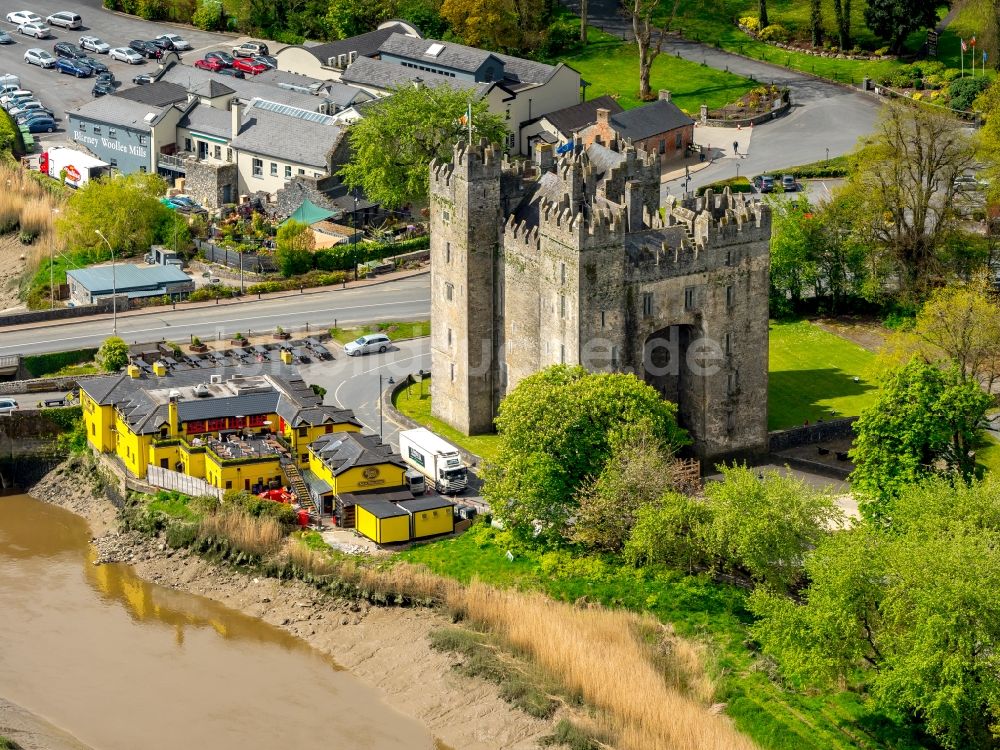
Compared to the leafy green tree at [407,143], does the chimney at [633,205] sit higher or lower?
higher

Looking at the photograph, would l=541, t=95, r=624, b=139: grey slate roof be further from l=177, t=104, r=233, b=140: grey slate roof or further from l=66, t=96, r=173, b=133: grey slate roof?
l=66, t=96, r=173, b=133: grey slate roof

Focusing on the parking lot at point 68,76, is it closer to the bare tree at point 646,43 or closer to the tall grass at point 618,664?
the bare tree at point 646,43

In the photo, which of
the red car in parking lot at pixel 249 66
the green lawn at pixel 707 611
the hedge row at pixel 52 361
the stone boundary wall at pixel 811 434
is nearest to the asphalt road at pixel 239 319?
the hedge row at pixel 52 361

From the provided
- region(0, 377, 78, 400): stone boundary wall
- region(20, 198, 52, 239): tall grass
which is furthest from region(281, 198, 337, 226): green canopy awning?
region(0, 377, 78, 400): stone boundary wall

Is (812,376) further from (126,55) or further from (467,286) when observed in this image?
(126,55)

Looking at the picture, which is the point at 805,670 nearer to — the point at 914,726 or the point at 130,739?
the point at 914,726

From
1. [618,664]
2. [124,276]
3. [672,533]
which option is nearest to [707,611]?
[672,533]
